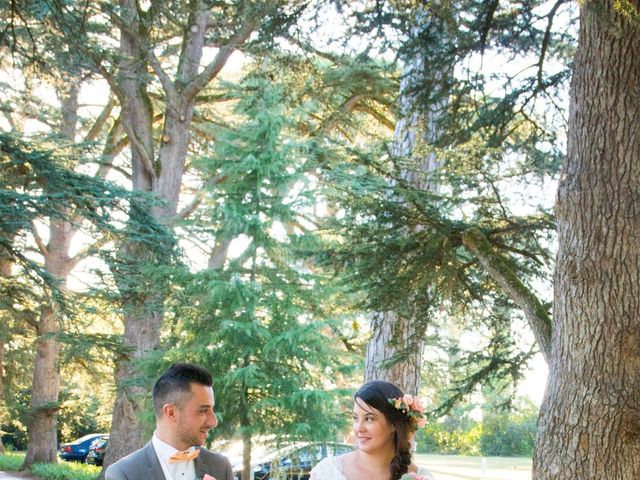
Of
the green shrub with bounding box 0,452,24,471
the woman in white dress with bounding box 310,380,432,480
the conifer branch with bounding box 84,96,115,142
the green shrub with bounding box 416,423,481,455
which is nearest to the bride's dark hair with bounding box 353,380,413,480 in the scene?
the woman in white dress with bounding box 310,380,432,480

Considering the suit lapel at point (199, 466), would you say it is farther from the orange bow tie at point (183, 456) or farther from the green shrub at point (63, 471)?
the green shrub at point (63, 471)

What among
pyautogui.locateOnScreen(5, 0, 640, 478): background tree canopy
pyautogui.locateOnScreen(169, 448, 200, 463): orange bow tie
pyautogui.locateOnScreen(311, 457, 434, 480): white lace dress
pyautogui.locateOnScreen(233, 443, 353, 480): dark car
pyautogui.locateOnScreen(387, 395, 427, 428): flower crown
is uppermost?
pyautogui.locateOnScreen(5, 0, 640, 478): background tree canopy

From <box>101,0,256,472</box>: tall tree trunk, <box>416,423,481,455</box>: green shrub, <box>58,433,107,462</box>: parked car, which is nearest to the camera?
<box>101,0,256,472</box>: tall tree trunk

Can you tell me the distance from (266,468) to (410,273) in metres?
5.86

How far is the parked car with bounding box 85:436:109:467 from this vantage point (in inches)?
1085

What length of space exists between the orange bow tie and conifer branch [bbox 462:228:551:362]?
527 centimetres

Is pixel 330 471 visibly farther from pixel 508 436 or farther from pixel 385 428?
pixel 508 436

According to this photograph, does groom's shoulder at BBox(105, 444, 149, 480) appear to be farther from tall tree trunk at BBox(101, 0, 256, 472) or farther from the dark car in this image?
tall tree trunk at BBox(101, 0, 256, 472)

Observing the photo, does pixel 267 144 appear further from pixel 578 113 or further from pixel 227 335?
pixel 578 113

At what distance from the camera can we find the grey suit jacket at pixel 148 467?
3.98 meters

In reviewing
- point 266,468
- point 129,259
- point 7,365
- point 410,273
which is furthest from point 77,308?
point 7,365

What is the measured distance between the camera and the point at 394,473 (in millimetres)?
4824

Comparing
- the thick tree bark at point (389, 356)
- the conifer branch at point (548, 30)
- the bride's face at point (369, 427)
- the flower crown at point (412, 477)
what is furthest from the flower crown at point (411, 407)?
the thick tree bark at point (389, 356)

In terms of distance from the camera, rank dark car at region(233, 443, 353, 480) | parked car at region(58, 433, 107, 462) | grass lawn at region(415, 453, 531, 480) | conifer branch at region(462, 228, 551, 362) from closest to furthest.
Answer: conifer branch at region(462, 228, 551, 362)
dark car at region(233, 443, 353, 480)
grass lawn at region(415, 453, 531, 480)
parked car at region(58, 433, 107, 462)
